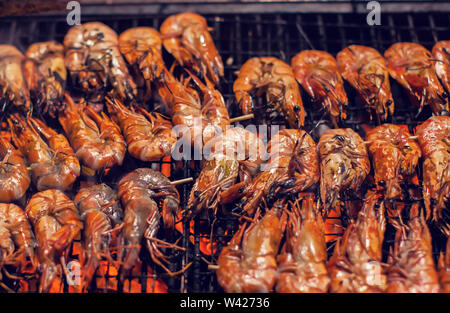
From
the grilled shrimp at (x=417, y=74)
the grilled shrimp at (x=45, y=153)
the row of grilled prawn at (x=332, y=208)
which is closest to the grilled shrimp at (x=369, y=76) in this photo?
the grilled shrimp at (x=417, y=74)

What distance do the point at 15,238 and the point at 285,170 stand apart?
8.09 ft

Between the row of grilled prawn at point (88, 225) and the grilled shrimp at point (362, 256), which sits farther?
the row of grilled prawn at point (88, 225)

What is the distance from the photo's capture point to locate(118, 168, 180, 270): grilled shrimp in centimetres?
359

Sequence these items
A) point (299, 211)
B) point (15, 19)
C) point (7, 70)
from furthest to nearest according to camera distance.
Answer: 1. point (15, 19)
2. point (7, 70)
3. point (299, 211)

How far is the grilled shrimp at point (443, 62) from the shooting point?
4668 mm

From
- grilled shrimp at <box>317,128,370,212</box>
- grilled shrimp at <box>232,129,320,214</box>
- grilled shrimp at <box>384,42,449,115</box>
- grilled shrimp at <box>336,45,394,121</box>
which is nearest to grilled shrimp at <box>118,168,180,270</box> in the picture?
grilled shrimp at <box>232,129,320,214</box>

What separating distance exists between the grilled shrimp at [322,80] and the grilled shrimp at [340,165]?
432 mm

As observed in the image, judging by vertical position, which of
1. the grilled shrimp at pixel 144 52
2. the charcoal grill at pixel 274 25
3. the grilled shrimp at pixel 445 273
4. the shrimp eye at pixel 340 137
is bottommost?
the grilled shrimp at pixel 445 273

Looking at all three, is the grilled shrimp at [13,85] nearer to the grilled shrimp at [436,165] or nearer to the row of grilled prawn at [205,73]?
the row of grilled prawn at [205,73]

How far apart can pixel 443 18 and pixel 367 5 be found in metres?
1.03

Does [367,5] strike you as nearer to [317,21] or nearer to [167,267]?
[317,21]

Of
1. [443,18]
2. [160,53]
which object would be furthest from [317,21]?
[160,53]

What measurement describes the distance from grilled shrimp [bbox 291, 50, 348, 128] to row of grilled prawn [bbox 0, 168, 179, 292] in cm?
192

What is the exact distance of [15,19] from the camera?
5.39 metres
